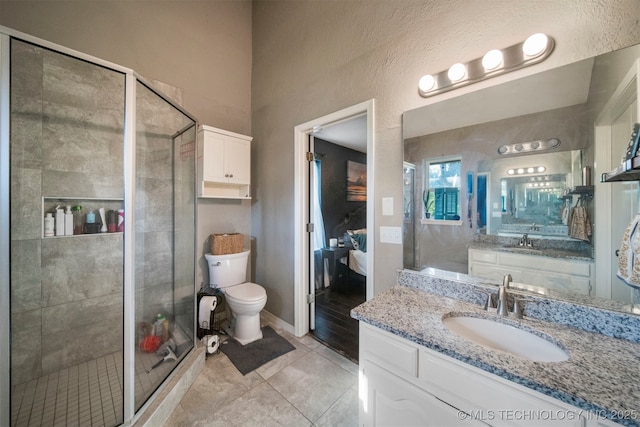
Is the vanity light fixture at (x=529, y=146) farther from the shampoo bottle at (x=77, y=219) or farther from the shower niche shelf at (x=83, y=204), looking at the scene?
the shampoo bottle at (x=77, y=219)

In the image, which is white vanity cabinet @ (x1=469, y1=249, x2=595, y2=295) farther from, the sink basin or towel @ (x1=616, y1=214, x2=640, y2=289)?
the sink basin

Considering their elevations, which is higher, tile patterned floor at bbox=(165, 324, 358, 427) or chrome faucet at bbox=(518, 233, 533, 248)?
chrome faucet at bbox=(518, 233, 533, 248)

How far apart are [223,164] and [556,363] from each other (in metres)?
2.48

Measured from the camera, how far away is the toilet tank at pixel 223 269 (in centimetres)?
221

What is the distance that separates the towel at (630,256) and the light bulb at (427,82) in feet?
3.52

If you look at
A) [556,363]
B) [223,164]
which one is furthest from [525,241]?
[223,164]

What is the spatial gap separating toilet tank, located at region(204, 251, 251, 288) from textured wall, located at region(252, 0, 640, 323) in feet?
1.15

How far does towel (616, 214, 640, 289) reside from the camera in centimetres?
87

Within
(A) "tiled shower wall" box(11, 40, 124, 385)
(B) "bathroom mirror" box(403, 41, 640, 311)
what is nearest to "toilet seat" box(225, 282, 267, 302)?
(A) "tiled shower wall" box(11, 40, 124, 385)

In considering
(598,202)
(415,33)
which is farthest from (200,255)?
(598,202)

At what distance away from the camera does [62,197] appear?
5.29ft

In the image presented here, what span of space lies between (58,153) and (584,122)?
119 inches

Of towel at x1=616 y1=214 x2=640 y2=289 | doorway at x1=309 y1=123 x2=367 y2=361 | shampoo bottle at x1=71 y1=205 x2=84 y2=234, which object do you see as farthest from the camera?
doorway at x1=309 y1=123 x2=367 y2=361

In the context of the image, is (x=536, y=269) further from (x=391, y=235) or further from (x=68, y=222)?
(x=68, y=222)
